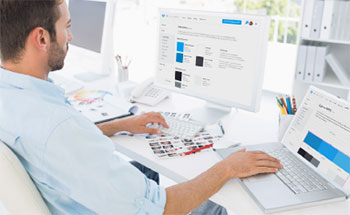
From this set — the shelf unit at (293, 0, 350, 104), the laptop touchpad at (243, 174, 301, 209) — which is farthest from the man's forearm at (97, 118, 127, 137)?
the shelf unit at (293, 0, 350, 104)

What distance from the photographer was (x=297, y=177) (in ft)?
3.44

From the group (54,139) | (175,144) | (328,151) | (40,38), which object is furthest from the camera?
(175,144)

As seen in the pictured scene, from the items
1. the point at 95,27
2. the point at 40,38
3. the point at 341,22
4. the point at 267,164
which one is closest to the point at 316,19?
the point at 341,22

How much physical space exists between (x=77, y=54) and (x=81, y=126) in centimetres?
143

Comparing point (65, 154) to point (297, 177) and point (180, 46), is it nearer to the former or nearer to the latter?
point (297, 177)

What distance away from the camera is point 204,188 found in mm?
987

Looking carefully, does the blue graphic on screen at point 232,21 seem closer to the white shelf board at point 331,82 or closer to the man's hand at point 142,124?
the man's hand at point 142,124

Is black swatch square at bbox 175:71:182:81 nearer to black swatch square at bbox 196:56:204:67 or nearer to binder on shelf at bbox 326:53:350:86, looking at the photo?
black swatch square at bbox 196:56:204:67

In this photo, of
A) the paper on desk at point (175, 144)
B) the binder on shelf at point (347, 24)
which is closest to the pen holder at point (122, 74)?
the paper on desk at point (175, 144)

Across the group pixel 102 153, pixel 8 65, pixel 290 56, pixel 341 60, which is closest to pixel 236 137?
pixel 102 153

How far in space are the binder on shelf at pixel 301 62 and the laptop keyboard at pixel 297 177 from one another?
5.86 ft

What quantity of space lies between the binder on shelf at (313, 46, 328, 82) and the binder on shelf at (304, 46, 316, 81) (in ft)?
0.08

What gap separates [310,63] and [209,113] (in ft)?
4.93

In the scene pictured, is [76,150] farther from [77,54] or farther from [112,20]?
[77,54]
